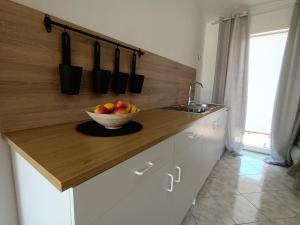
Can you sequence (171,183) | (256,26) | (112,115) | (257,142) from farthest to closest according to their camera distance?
(257,142) < (256,26) < (171,183) < (112,115)

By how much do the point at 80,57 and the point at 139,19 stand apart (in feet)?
2.42

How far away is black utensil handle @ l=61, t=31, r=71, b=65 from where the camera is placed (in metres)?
0.87

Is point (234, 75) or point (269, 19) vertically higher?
point (269, 19)

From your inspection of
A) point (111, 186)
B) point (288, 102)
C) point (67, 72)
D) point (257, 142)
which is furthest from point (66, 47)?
point (257, 142)

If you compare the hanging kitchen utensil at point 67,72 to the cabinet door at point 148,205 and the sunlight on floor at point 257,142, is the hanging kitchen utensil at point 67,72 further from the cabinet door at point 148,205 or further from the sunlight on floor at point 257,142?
the sunlight on floor at point 257,142

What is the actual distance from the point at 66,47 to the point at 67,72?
5.5 inches

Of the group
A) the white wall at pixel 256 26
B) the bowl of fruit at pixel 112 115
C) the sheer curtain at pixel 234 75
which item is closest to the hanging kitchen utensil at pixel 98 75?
the bowl of fruit at pixel 112 115

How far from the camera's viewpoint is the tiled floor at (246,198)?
4.77 ft

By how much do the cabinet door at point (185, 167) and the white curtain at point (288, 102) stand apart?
183 centimetres

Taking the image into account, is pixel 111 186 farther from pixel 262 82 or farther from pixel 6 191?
pixel 262 82

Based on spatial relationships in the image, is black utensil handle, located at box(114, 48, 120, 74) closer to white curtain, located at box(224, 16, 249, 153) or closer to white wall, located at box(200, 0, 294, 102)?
white curtain, located at box(224, 16, 249, 153)

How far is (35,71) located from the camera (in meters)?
0.81

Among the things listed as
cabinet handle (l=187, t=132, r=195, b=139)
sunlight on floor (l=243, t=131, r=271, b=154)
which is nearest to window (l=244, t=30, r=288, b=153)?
sunlight on floor (l=243, t=131, r=271, b=154)

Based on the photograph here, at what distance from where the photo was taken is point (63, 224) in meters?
0.50
